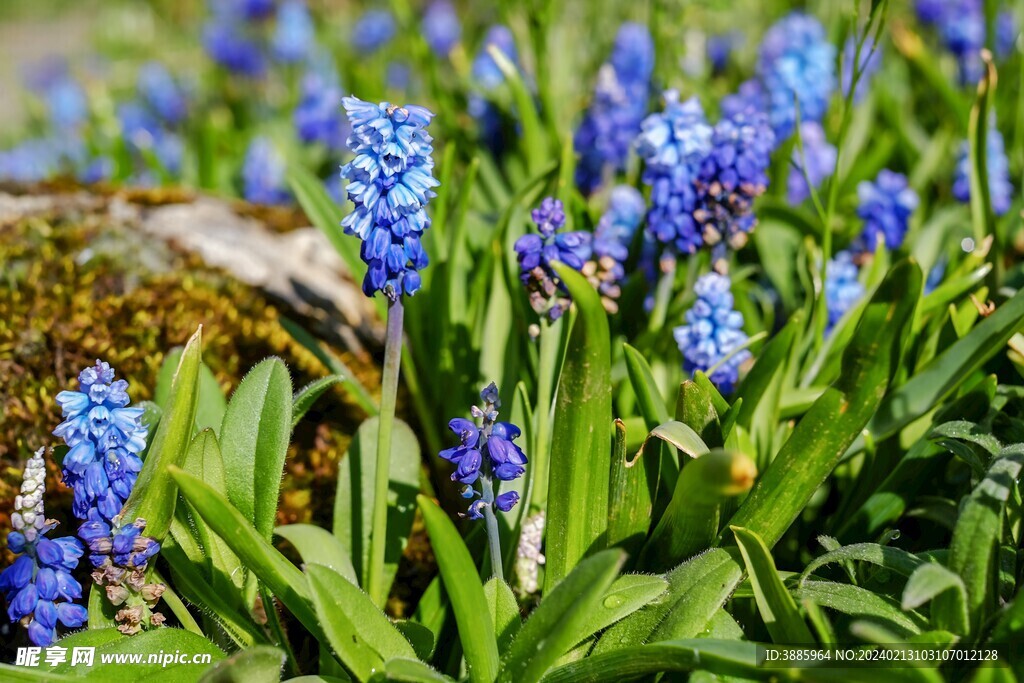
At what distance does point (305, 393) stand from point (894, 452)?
6.17 feet

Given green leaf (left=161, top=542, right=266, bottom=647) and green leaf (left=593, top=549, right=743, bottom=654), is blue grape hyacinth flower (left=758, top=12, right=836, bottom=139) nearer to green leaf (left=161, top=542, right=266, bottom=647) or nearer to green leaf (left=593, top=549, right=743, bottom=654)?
green leaf (left=593, top=549, right=743, bottom=654)

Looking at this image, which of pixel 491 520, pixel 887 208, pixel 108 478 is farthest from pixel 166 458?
pixel 887 208

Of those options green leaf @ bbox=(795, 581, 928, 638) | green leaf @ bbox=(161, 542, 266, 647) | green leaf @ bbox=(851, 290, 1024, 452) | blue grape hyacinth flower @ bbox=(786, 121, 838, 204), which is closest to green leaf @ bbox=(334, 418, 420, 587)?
green leaf @ bbox=(161, 542, 266, 647)

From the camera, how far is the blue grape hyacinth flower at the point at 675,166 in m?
2.98

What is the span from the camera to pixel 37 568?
2.07 meters

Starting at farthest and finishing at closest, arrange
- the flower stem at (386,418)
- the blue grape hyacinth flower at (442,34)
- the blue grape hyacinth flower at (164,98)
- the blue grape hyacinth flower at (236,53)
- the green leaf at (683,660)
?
1. the blue grape hyacinth flower at (236,53)
2. the blue grape hyacinth flower at (442,34)
3. the blue grape hyacinth flower at (164,98)
4. the flower stem at (386,418)
5. the green leaf at (683,660)

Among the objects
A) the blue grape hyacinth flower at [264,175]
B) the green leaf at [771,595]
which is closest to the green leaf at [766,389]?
the green leaf at [771,595]

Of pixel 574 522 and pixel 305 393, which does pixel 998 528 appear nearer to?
pixel 574 522

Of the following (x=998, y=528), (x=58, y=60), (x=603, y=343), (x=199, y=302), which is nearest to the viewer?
(x=998, y=528)

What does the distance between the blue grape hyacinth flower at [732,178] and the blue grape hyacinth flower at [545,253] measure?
0.66 metres

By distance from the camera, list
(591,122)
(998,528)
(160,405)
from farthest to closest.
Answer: (591,122) → (160,405) → (998,528)

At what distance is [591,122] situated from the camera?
13.9 ft

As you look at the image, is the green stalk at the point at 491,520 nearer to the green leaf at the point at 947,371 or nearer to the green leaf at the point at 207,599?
the green leaf at the point at 207,599

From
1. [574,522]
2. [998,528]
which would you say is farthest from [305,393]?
[998,528]
